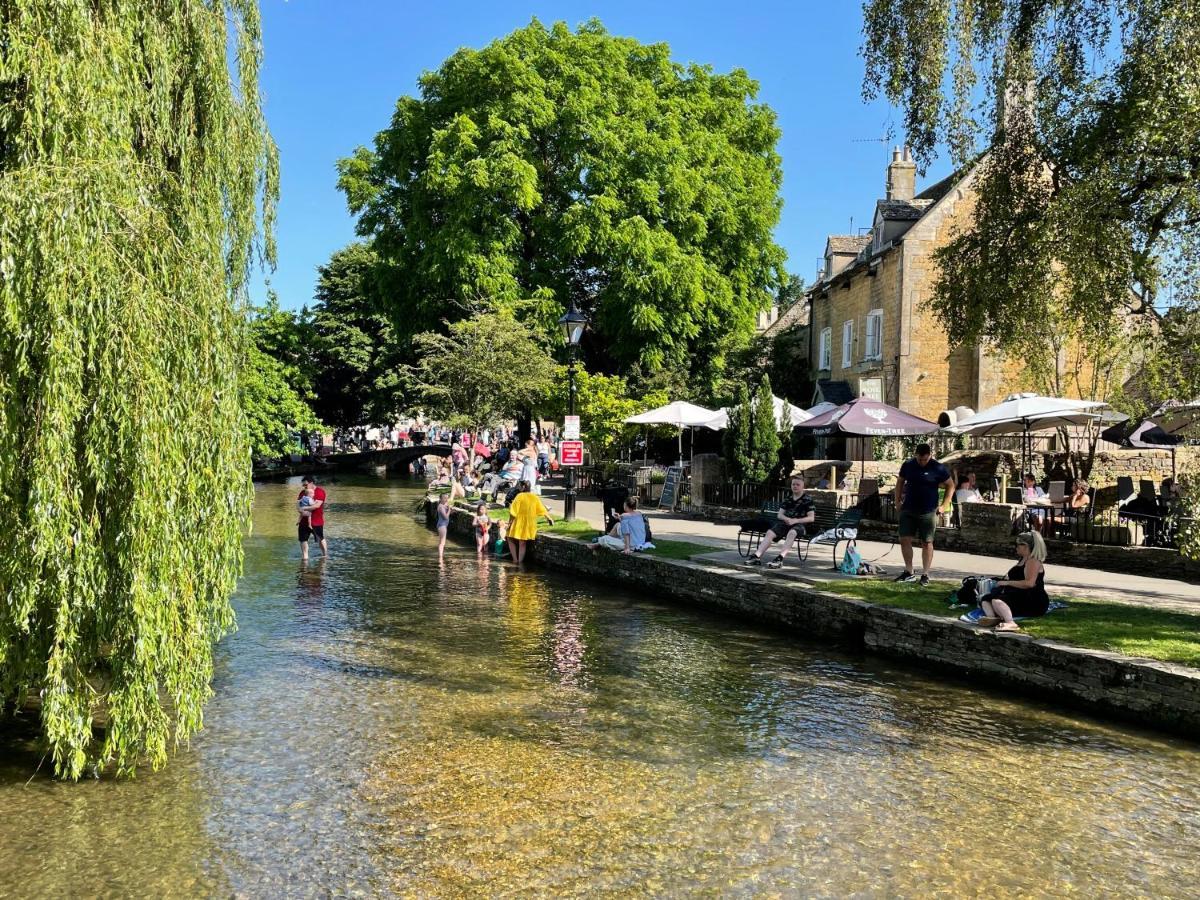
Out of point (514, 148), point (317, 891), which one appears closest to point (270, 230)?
point (317, 891)

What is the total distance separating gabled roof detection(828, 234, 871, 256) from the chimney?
3.42 m

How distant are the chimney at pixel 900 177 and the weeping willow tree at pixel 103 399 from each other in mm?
32412

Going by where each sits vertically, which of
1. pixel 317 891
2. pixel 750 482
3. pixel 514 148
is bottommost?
pixel 317 891

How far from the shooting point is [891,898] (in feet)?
18.4

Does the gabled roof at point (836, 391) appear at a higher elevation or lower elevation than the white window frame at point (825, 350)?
lower

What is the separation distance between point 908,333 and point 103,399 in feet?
87.4

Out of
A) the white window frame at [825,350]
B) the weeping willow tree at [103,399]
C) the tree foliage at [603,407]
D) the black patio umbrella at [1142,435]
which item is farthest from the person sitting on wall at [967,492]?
the white window frame at [825,350]

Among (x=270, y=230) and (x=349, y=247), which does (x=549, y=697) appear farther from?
(x=349, y=247)

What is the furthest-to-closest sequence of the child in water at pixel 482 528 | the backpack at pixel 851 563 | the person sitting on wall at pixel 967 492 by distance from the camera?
1. the child in water at pixel 482 528
2. the person sitting on wall at pixel 967 492
3. the backpack at pixel 851 563

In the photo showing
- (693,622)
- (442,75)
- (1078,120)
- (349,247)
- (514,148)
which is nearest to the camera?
(1078,120)

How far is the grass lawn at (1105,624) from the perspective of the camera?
923 centimetres

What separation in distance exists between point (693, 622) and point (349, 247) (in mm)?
45471

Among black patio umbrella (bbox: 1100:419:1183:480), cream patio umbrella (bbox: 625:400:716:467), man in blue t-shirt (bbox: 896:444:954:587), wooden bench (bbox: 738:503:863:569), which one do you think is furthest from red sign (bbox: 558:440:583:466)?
black patio umbrella (bbox: 1100:419:1183:480)

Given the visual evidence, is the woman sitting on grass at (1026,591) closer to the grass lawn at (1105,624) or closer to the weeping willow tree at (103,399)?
the grass lawn at (1105,624)
